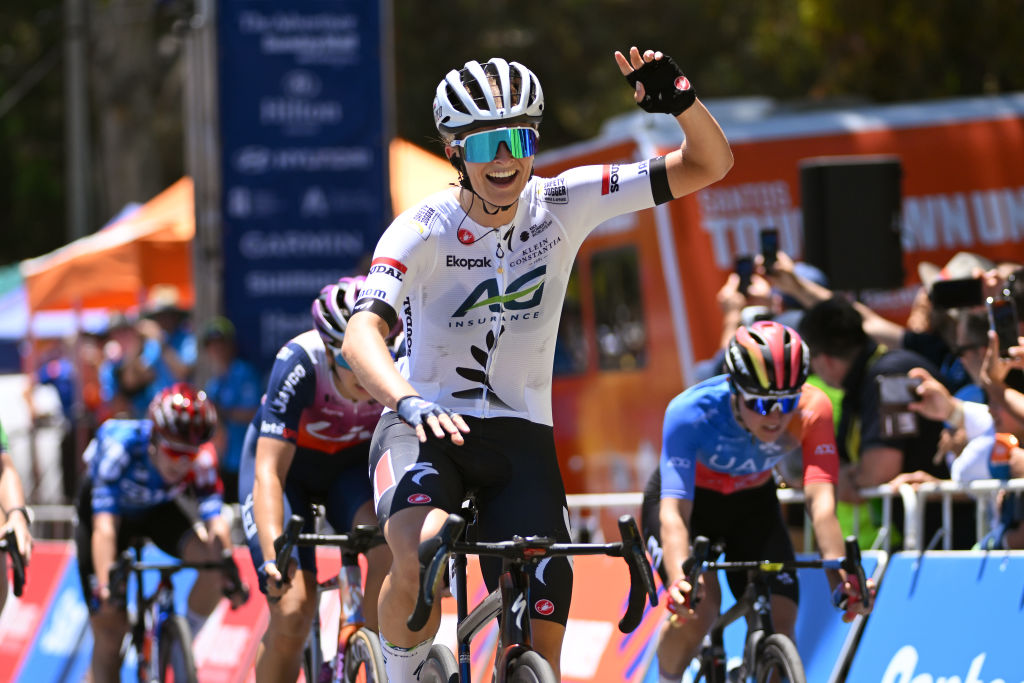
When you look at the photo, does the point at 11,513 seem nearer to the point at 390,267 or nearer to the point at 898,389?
the point at 390,267

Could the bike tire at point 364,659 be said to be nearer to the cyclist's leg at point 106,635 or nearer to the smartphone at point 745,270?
the cyclist's leg at point 106,635

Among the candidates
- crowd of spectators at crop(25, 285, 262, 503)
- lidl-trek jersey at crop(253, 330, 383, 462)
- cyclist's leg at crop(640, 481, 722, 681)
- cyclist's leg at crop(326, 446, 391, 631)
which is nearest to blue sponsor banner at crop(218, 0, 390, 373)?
crowd of spectators at crop(25, 285, 262, 503)

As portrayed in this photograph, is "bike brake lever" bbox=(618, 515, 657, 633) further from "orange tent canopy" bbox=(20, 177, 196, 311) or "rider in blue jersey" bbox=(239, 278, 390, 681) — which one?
"orange tent canopy" bbox=(20, 177, 196, 311)

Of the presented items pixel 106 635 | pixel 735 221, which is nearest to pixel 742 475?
pixel 106 635

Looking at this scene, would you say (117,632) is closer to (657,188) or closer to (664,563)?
(664,563)

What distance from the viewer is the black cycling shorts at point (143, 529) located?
9320mm

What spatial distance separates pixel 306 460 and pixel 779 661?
7.84 feet

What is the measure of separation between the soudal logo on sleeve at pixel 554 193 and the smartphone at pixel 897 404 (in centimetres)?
246

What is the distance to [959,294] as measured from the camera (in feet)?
25.2

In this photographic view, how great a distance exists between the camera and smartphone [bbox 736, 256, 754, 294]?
9.11 metres

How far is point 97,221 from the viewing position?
38.0 m

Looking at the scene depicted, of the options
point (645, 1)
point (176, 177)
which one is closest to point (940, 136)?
point (645, 1)

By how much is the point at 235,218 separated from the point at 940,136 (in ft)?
19.6

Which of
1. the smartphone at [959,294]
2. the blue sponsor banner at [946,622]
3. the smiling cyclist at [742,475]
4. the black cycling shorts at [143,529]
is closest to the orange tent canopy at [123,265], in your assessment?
the black cycling shorts at [143,529]
